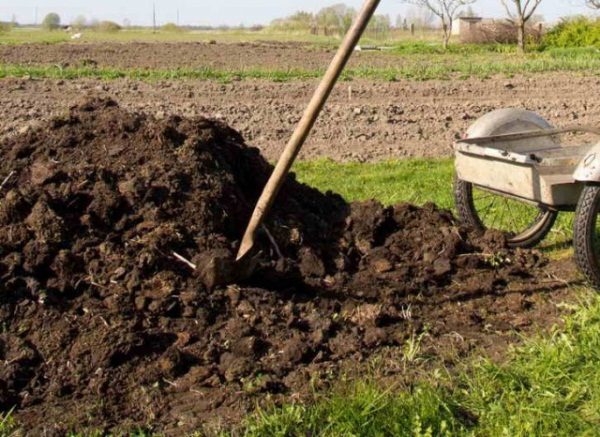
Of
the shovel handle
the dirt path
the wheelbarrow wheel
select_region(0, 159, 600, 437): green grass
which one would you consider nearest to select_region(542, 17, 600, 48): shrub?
the dirt path

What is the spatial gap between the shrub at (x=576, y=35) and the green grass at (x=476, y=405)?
34082 mm

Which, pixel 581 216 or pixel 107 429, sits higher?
pixel 581 216

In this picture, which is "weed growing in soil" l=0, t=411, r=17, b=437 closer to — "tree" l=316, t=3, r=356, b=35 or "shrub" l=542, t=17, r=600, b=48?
"shrub" l=542, t=17, r=600, b=48

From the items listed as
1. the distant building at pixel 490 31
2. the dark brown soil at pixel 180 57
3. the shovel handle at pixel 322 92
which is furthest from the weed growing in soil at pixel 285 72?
the distant building at pixel 490 31

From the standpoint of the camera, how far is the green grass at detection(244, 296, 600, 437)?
3.39m

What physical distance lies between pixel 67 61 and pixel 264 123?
12.6m

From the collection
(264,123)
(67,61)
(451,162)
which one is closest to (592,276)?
(451,162)

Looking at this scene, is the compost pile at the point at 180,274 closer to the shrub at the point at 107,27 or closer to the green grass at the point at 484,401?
the green grass at the point at 484,401

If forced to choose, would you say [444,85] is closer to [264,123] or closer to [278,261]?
[264,123]

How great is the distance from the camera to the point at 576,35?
37.8 meters

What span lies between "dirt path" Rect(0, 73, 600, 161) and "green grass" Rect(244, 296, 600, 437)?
6163 millimetres

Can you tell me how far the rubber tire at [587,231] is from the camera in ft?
14.8

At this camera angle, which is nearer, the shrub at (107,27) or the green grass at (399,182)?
the green grass at (399,182)

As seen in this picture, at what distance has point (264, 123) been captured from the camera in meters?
11.8
